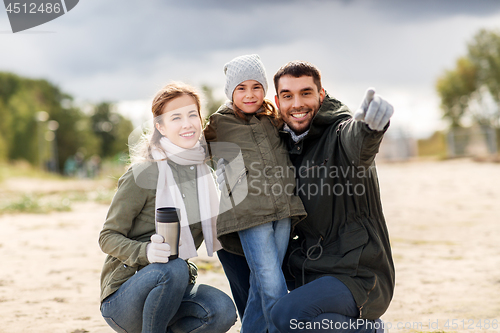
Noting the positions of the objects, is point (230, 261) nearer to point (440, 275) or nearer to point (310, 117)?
point (310, 117)

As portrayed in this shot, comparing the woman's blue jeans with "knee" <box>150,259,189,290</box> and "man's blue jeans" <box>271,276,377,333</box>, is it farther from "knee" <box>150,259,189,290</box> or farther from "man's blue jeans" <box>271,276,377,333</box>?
"man's blue jeans" <box>271,276,377,333</box>

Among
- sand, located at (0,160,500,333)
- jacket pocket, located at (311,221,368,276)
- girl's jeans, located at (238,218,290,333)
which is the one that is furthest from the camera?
sand, located at (0,160,500,333)

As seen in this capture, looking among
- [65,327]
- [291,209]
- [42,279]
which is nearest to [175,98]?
[291,209]

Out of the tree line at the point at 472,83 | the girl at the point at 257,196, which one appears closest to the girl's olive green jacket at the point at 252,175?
the girl at the point at 257,196

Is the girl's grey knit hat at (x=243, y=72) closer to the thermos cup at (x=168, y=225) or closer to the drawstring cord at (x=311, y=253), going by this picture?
the thermos cup at (x=168, y=225)

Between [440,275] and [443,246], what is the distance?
1.93 meters

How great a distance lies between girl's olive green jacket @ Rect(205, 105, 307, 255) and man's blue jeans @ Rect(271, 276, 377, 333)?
0.47m

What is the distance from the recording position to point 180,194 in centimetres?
306

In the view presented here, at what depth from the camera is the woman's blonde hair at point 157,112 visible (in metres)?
3.10

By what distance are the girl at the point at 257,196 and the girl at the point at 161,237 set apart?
0.17 meters

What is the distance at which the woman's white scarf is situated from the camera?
302 centimetres

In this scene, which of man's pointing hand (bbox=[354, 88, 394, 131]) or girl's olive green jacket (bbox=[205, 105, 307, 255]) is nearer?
man's pointing hand (bbox=[354, 88, 394, 131])

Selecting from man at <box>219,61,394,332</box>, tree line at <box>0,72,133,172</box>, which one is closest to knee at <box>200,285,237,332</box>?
man at <box>219,61,394,332</box>

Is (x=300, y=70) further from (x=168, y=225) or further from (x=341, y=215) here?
(x=168, y=225)
